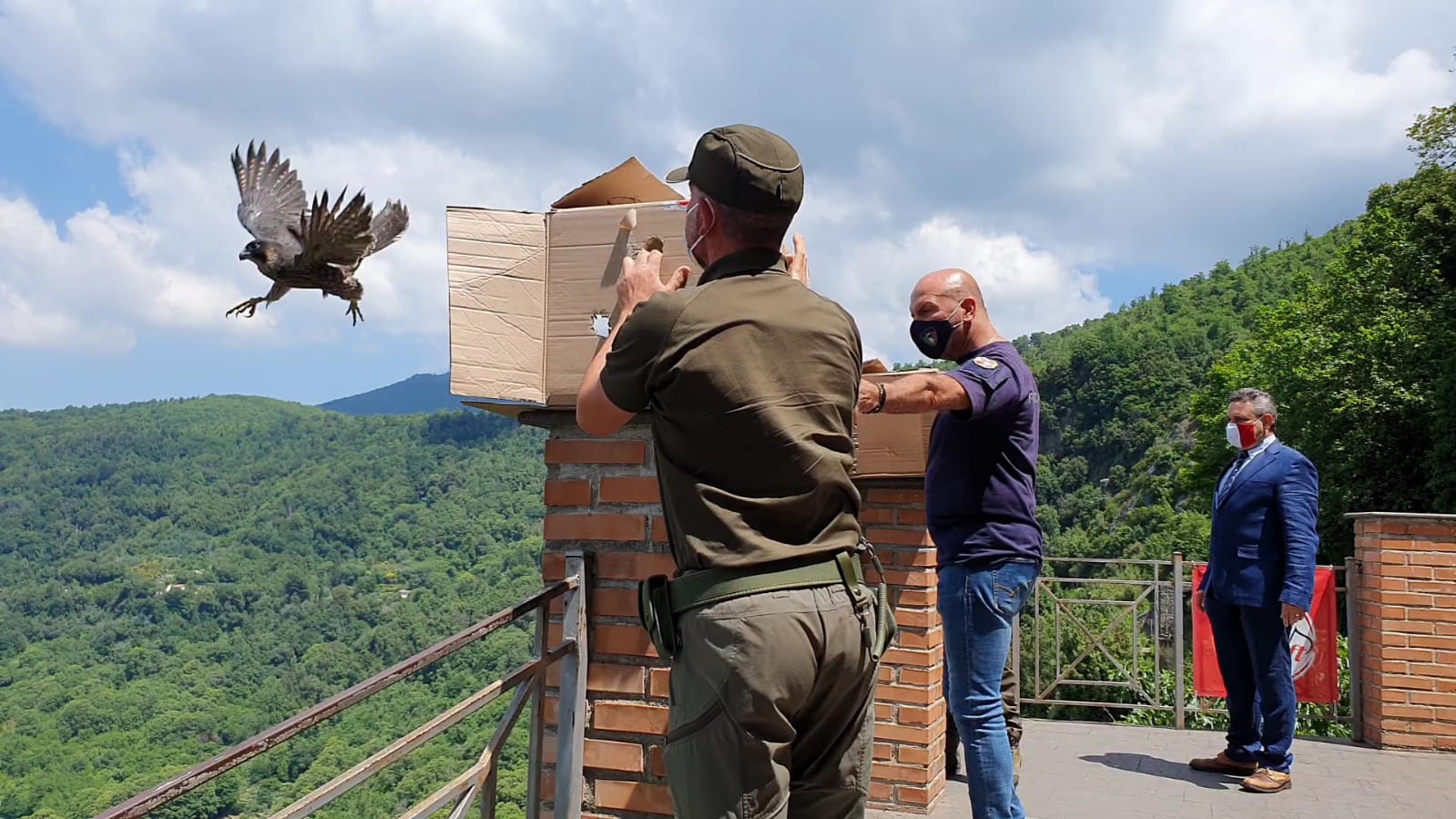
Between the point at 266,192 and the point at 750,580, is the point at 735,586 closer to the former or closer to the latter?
the point at 750,580

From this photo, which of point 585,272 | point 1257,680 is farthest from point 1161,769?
point 585,272

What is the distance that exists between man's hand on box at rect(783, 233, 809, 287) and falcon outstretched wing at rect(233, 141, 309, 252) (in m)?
5.27

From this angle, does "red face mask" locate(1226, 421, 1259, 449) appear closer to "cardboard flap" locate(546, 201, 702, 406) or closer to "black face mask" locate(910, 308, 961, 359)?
"black face mask" locate(910, 308, 961, 359)

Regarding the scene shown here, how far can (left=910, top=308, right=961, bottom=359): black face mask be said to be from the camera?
9.62 feet

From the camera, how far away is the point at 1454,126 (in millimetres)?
27359

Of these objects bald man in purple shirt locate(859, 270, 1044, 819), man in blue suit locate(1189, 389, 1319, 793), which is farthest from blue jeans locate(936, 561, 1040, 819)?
man in blue suit locate(1189, 389, 1319, 793)

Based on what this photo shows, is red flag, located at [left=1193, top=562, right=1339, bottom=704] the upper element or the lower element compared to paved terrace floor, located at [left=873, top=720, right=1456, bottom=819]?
upper

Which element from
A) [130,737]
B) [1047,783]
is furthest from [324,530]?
[1047,783]

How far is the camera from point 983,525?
277cm

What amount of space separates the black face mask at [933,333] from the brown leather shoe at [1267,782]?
2.87m

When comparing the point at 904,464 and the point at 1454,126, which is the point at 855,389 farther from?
the point at 1454,126

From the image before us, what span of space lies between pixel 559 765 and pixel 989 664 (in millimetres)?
1100

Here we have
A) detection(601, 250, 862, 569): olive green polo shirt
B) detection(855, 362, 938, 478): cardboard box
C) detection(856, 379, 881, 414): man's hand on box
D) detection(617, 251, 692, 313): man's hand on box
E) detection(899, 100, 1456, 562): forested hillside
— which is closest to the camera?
detection(601, 250, 862, 569): olive green polo shirt

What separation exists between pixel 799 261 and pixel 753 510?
72 centimetres
